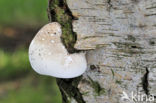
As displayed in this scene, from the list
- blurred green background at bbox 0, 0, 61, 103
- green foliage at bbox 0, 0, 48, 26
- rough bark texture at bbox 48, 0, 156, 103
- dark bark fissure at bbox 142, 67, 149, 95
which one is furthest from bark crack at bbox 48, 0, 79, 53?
green foliage at bbox 0, 0, 48, 26

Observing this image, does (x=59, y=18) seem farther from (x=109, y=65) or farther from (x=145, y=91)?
(x=145, y=91)

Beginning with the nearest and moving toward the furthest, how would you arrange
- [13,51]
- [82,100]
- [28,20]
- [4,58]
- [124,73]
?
[124,73], [82,100], [4,58], [13,51], [28,20]

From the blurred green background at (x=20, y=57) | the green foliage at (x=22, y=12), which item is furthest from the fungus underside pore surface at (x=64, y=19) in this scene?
the green foliage at (x=22, y=12)

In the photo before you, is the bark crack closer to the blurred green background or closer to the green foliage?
the blurred green background

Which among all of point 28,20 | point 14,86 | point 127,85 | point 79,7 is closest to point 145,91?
point 127,85

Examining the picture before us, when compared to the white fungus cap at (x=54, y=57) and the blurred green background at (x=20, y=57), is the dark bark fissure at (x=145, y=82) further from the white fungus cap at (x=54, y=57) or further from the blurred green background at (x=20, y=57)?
the blurred green background at (x=20, y=57)

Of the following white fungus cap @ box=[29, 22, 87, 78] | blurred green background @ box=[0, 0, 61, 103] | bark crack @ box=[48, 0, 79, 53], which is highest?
bark crack @ box=[48, 0, 79, 53]
